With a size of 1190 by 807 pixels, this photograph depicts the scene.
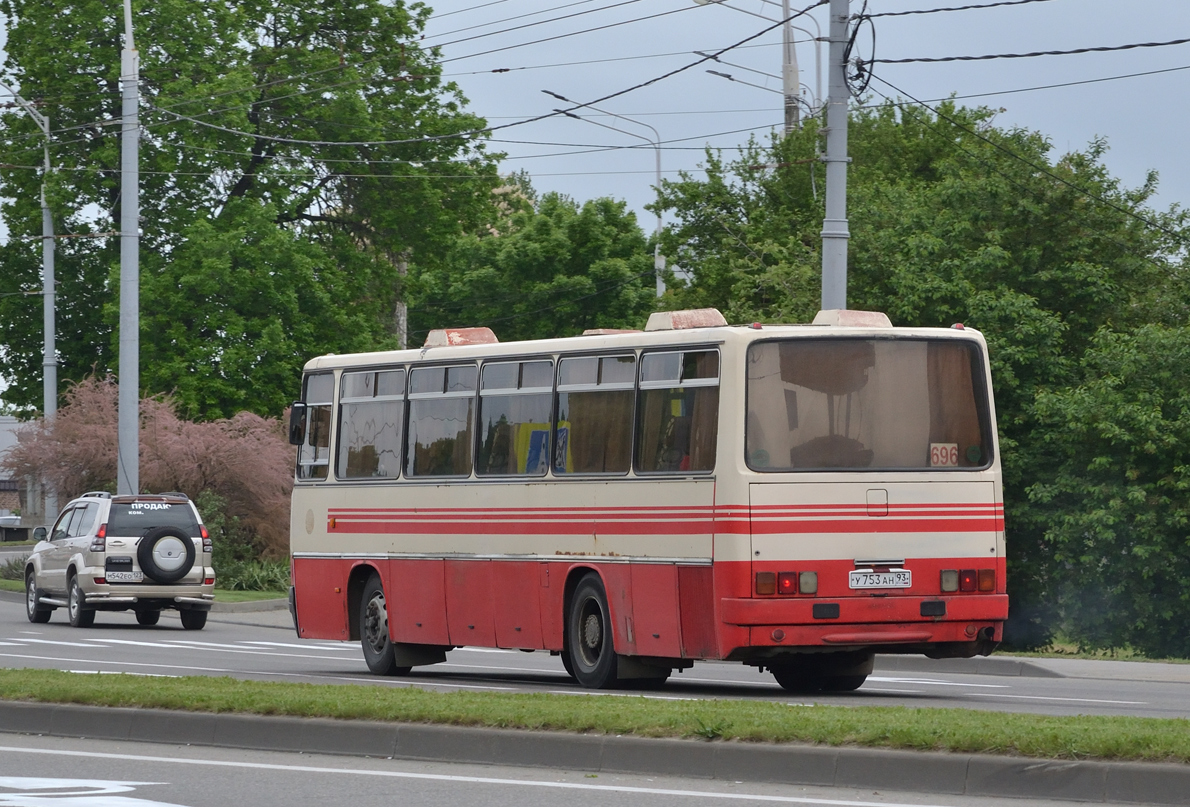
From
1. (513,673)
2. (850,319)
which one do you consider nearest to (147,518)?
(513,673)

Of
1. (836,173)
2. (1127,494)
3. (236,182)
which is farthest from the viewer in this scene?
(236,182)

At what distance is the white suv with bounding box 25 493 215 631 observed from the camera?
1088 inches

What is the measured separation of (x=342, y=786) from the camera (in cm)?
1010

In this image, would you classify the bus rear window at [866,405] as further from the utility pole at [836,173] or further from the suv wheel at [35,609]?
the suv wheel at [35,609]

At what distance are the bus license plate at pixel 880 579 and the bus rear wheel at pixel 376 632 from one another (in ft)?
17.9

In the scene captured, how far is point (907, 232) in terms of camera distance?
3294cm

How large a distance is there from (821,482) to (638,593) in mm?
1778

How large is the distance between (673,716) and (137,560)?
1790cm

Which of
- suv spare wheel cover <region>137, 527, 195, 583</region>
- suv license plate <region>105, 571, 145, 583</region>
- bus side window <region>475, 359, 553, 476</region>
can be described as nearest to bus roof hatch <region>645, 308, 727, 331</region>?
bus side window <region>475, 359, 553, 476</region>

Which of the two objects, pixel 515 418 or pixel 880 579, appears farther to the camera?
pixel 515 418

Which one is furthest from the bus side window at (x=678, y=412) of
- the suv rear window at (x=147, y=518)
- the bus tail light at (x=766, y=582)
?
the suv rear window at (x=147, y=518)

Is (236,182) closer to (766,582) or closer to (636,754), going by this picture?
(766,582)

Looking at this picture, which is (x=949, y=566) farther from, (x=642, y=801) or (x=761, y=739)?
(x=642, y=801)

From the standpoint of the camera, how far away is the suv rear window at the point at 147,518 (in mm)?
27844
